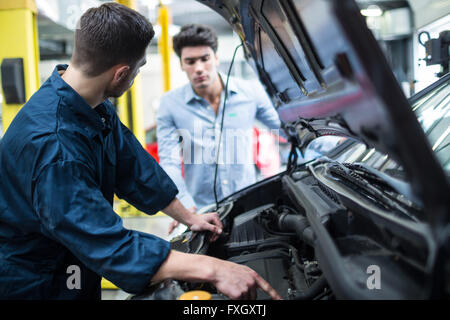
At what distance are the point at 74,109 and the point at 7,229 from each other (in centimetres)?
40

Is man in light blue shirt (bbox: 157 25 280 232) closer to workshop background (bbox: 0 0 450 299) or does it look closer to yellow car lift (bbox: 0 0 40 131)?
workshop background (bbox: 0 0 450 299)

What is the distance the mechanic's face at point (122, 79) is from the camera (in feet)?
3.35

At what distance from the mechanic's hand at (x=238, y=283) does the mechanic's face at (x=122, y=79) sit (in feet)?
1.98

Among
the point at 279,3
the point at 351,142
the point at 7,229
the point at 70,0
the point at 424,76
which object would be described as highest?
the point at 70,0

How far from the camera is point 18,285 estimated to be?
97 cm

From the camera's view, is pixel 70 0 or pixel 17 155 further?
pixel 70 0

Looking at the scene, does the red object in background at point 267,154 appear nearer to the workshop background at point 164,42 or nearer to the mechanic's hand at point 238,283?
the workshop background at point 164,42

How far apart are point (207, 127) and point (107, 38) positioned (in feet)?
3.95

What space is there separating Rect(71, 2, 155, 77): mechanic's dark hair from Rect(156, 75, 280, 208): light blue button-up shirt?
1.07 meters

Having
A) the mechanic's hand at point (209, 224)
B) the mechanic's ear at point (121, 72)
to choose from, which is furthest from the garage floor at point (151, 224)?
the mechanic's ear at point (121, 72)

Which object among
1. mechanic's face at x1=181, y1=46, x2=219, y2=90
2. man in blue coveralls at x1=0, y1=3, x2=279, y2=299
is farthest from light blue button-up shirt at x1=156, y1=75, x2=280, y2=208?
man in blue coveralls at x1=0, y1=3, x2=279, y2=299
